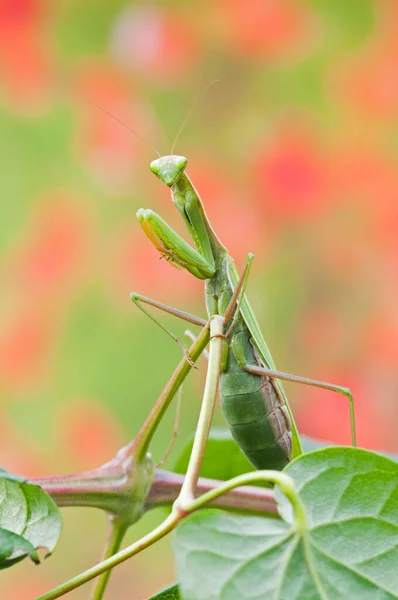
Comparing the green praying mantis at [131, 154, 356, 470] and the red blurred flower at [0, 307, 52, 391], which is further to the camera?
the red blurred flower at [0, 307, 52, 391]

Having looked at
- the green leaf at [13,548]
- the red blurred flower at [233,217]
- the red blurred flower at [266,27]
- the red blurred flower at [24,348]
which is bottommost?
the green leaf at [13,548]

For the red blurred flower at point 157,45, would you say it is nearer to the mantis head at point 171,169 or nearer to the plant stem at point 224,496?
the mantis head at point 171,169

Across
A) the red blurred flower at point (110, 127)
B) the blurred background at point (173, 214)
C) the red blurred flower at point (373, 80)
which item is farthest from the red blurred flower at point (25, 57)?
the red blurred flower at point (373, 80)

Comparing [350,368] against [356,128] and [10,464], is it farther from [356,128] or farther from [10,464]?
[10,464]

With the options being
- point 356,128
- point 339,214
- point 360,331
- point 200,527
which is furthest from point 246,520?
point 356,128

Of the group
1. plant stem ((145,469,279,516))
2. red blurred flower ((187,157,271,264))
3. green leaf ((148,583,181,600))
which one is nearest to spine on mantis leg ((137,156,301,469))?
plant stem ((145,469,279,516))

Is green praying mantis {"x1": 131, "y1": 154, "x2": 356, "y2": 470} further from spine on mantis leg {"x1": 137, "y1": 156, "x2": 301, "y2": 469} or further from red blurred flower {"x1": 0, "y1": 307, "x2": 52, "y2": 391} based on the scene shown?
red blurred flower {"x1": 0, "y1": 307, "x2": 52, "y2": 391}

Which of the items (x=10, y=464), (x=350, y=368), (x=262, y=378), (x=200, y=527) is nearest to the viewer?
(x=200, y=527)
